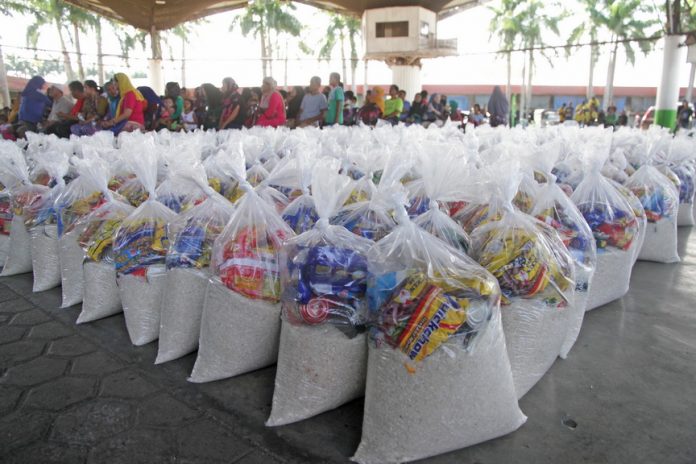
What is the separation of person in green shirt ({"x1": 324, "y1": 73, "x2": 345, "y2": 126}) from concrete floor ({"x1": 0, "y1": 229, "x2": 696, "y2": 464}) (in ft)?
15.7

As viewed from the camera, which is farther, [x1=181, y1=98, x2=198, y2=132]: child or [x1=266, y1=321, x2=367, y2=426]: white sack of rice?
[x1=181, y1=98, x2=198, y2=132]: child

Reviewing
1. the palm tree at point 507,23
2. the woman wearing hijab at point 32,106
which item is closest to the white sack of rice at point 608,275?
the woman wearing hijab at point 32,106

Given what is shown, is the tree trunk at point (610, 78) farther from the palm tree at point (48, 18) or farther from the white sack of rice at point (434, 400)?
the white sack of rice at point (434, 400)

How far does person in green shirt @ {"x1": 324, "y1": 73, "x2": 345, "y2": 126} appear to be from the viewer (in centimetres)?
648

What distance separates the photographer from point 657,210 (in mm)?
3191

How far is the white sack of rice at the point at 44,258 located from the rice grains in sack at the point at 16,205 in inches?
10.6

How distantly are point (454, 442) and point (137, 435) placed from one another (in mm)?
1016

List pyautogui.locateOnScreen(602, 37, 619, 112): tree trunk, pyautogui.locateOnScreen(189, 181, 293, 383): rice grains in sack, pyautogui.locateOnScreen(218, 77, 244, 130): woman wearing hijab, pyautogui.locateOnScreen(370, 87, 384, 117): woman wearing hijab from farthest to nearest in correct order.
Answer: pyautogui.locateOnScreen(602, 37, 619, 112): tree trunk → pyautogui.locateOnScreen(370, 87, 384, 117): woman wearing hijab → pyautogui.locateOnScreen(218, 77, 244, 130): woman wearing hijab → pyautogui.locateOnScreen(189, 181, 293, 383): rice grains in sack

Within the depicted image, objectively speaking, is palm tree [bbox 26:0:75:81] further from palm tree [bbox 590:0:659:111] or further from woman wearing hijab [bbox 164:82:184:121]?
palm tree [bbox 590:0:659:111]

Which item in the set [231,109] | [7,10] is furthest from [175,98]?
[7,10]

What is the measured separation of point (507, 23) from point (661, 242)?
29446mm

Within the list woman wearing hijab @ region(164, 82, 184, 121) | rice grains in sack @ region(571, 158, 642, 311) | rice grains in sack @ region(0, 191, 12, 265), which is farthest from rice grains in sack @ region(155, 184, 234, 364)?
woman wearing hijab @ region(164, 82, 184, 121)

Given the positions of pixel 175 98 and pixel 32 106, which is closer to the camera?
pixel 32 106

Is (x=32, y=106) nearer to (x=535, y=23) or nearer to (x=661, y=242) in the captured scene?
(x=661, y=242)
